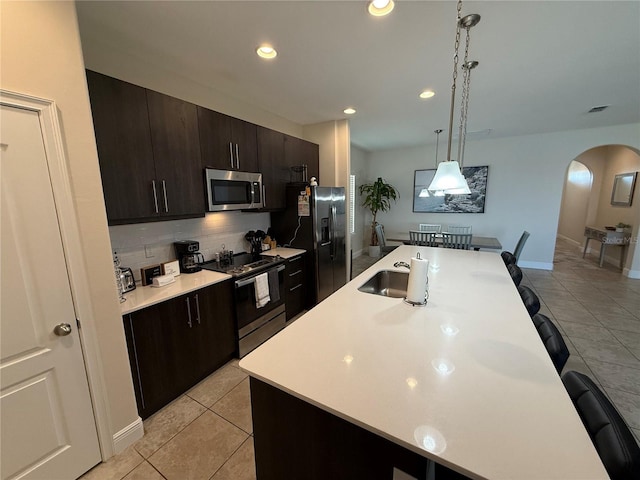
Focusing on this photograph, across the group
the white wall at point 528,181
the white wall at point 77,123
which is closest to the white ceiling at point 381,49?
the white wall at point 77,123

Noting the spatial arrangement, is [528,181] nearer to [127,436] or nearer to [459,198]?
[459,198]

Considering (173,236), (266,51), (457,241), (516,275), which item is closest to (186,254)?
(173,236)

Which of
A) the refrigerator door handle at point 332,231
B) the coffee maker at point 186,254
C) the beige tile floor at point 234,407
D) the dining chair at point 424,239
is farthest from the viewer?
the dining chair at point 424,239

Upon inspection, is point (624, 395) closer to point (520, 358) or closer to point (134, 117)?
point (520, 358)

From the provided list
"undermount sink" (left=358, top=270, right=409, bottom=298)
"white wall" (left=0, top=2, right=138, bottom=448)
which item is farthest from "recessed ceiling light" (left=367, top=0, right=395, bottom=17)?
"undermount sink" (left=358, top=270, right=409, bottom=298)

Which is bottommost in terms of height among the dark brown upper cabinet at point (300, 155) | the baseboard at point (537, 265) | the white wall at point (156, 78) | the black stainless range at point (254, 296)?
the baseboard at point (537, 265)

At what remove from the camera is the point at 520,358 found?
108 cm

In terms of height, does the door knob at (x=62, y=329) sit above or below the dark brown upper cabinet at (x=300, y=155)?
below

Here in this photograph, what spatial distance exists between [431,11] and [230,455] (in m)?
3.16

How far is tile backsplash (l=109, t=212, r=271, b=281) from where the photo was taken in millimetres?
2123

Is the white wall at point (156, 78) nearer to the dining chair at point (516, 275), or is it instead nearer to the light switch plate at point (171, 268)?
the light switch plate at point (171, 268)

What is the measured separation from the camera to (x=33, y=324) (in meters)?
1.27

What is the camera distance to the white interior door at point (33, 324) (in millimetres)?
1188

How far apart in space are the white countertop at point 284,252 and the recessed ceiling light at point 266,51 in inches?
77.7
